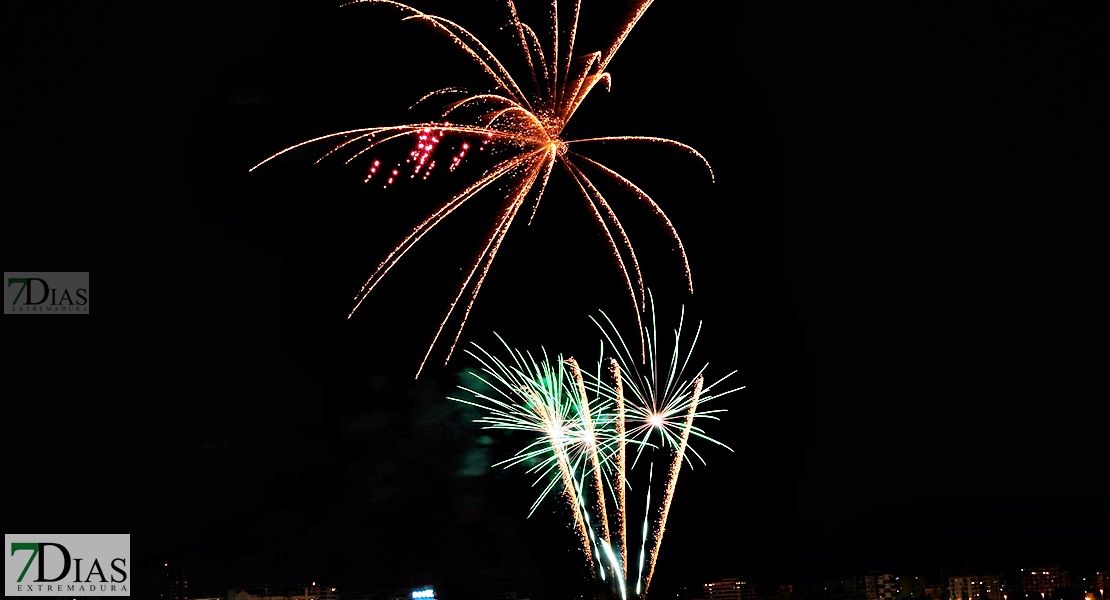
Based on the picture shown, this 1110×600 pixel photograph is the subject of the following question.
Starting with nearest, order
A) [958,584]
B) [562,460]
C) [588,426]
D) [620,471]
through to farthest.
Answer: [588,426] → [562,460] → [620,471] → [958,584]

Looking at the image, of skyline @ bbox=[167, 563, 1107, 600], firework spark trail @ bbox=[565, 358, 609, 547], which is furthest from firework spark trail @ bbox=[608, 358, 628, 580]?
skyline @ bbox=[167, 563, 1107, 600]

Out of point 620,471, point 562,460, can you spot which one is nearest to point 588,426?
point 562,460

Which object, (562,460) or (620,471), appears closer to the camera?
(562,460)

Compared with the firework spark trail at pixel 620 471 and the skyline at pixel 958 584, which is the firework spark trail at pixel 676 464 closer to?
the firework spark trail at pixel 620 471

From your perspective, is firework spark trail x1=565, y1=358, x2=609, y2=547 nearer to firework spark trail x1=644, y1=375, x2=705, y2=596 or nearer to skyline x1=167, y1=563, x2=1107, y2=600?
firework spark trail x1=644, y1=375, x2=705, y2=596

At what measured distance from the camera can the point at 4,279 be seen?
44.6 feet

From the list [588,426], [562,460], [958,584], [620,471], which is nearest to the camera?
[588,426]

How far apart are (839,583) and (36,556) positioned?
4107 centimetres

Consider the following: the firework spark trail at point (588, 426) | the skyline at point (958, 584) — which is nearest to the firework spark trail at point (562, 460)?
the firework spark trail at point (588, 426)

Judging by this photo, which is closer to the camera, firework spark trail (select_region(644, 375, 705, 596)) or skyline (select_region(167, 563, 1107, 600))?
firework spark trail (select_region(644, 375, 705, 596))

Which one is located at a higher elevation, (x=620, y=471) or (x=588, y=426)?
(x=588, y=426)

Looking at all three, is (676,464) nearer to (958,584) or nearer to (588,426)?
(588,426)

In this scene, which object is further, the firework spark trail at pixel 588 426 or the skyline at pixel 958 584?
the skyline at pixel 958 584

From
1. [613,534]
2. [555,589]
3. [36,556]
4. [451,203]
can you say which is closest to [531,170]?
[451,203]
